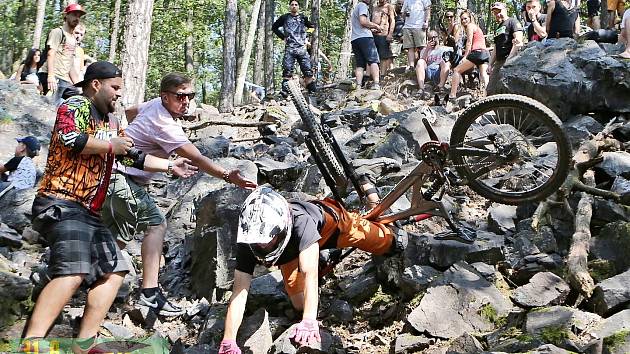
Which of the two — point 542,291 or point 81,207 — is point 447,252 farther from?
point 81,207

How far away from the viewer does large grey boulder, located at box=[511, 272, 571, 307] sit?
4969 millimetres

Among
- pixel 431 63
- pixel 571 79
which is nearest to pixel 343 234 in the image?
pixel 571 79

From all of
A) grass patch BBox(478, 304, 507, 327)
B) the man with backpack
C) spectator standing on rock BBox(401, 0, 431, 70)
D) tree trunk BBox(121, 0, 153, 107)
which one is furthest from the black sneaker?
spectator standing on rock BBox(401, 0, 431, 70)

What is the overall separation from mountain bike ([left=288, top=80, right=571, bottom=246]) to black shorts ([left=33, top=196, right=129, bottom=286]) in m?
2.38

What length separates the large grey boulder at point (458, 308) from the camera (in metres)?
5.06

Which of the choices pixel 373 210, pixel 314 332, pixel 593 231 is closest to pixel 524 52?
pixel 593 231

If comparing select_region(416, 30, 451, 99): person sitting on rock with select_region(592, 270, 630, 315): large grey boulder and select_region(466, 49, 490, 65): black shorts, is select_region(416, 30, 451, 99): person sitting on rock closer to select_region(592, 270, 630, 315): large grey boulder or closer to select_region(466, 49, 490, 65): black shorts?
select_region(466, 49, 490, 65): black shorts

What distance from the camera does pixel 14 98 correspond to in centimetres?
1333

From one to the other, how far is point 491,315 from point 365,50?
9.48 m

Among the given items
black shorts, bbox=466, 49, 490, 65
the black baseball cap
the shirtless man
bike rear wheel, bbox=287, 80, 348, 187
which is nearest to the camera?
the black baseball cap

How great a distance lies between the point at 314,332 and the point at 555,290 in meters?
2.14

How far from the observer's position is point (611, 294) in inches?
184

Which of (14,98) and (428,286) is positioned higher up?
(14,98)

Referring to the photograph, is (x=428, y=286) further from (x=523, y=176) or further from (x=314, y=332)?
(x=523, y=176)
